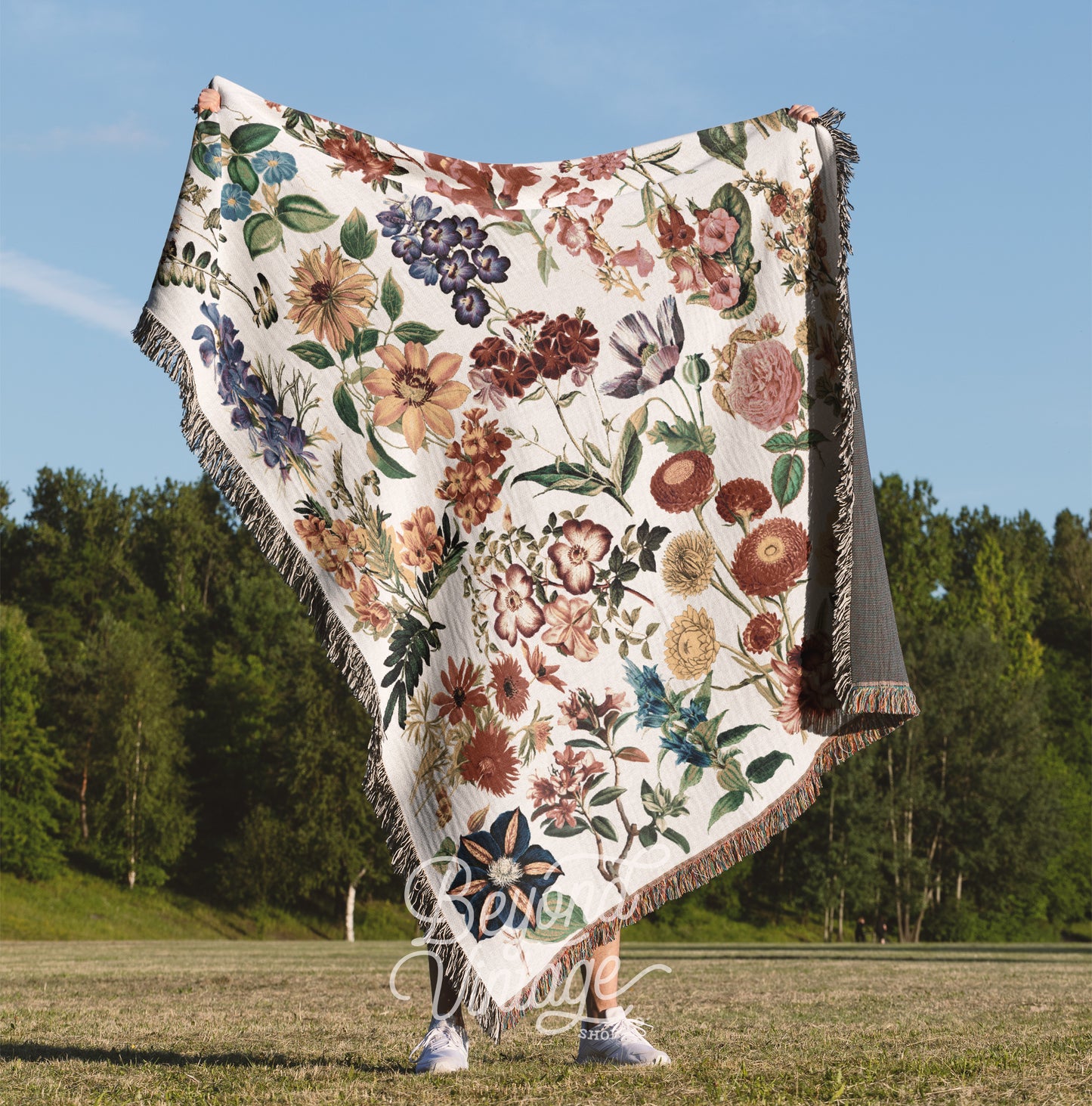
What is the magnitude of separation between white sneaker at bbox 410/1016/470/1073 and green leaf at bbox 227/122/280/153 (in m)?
3.46

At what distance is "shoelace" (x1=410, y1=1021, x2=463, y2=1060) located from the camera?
426 cm

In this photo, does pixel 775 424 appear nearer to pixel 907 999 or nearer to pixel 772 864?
pixel 907 999

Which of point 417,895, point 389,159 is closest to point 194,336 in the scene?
point 389,159

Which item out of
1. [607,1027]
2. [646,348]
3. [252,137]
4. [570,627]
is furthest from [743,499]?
[252,137]

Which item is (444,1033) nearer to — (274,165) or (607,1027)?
(607,1027)

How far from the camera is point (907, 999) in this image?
7.55 metres

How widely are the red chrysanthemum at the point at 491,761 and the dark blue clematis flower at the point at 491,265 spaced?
5.82ft

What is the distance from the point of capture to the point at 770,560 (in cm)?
453

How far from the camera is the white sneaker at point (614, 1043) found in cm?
424

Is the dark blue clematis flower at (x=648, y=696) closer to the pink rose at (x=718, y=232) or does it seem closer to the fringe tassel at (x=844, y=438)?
the fringe tassel at (x=844, y=438)

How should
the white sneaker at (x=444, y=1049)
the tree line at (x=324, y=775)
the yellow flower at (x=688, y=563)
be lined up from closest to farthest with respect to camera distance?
the white sneaker at (x=444, y=1049) → the yellow flower at (x=688, y=563) → the tree line at (x=324, y=775)

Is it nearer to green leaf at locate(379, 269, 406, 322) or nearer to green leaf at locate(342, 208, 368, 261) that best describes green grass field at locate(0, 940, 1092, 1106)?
green leaf at locate(379, 269, 406, 322)

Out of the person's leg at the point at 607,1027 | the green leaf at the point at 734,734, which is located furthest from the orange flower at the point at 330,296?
the person's leg at the point at 607,1027

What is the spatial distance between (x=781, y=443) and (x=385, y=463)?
1553 millimetres
